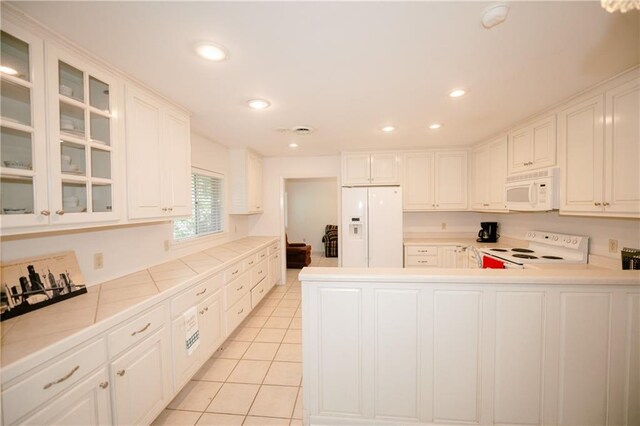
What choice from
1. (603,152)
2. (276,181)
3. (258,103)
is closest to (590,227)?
(603,152)

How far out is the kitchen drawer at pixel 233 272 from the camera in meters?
2.75

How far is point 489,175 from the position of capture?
11.8 feet

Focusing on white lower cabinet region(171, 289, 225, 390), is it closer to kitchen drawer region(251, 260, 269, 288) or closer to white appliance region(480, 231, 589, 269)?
kitchen drawer region(251, 260, 269, 288)

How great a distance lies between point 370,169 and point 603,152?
2.68 metres

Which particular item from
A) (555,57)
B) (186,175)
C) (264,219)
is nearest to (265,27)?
(186,175)

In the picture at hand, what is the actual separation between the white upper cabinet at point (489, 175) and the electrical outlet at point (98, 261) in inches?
167

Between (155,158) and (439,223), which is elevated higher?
(155,158)

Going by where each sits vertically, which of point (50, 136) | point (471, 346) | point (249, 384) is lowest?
point (249, 384)

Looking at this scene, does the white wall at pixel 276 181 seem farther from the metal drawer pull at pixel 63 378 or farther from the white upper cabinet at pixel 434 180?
the metal drawer pull at pixel 63 378

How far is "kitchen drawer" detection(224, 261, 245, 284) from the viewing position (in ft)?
9.03

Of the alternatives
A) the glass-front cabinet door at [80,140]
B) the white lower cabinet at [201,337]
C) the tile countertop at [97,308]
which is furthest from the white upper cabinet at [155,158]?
the white lower cabinet at [201,337]

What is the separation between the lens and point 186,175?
7.97 ft

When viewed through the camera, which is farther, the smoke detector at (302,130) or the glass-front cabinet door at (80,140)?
the smoke detector at (302,130)

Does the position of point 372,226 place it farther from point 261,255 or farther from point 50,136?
point 50,136
